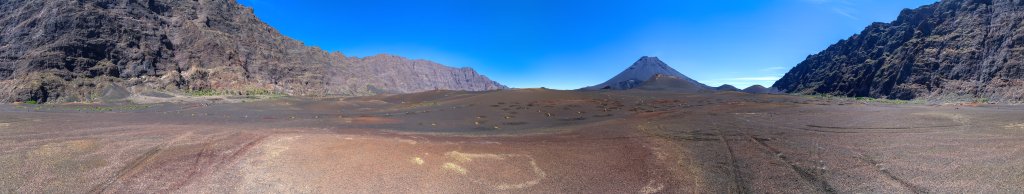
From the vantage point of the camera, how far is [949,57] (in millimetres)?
56500

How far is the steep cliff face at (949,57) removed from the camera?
47.8 meters

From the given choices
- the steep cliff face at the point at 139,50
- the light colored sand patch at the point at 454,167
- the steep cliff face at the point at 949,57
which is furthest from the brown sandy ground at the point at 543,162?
the steep cliff face at the point at 139,50

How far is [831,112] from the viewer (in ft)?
51.7

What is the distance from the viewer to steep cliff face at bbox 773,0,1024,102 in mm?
47756

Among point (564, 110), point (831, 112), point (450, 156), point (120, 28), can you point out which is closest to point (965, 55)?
point (831, 112)

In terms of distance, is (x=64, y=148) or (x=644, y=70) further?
(x=644, y=70)

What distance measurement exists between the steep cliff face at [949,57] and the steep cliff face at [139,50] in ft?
326

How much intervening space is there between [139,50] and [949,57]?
380ft

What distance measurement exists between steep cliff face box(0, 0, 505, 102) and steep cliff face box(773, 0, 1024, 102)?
326ft

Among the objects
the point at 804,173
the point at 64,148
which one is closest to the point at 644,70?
the point at 804,173

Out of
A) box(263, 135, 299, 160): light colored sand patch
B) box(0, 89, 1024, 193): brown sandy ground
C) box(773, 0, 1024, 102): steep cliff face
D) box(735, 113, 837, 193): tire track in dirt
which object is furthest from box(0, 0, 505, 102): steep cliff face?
box(773, 0, 1024, 102): steep cliff face

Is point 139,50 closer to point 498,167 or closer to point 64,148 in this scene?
point 64,148

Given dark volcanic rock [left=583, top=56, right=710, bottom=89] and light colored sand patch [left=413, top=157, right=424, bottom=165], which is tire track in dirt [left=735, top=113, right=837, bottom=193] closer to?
light colored sand patch [left=413, top=157, right=424, bottom=165]

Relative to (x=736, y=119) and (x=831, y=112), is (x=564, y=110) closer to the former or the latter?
(x=736, y=119)
